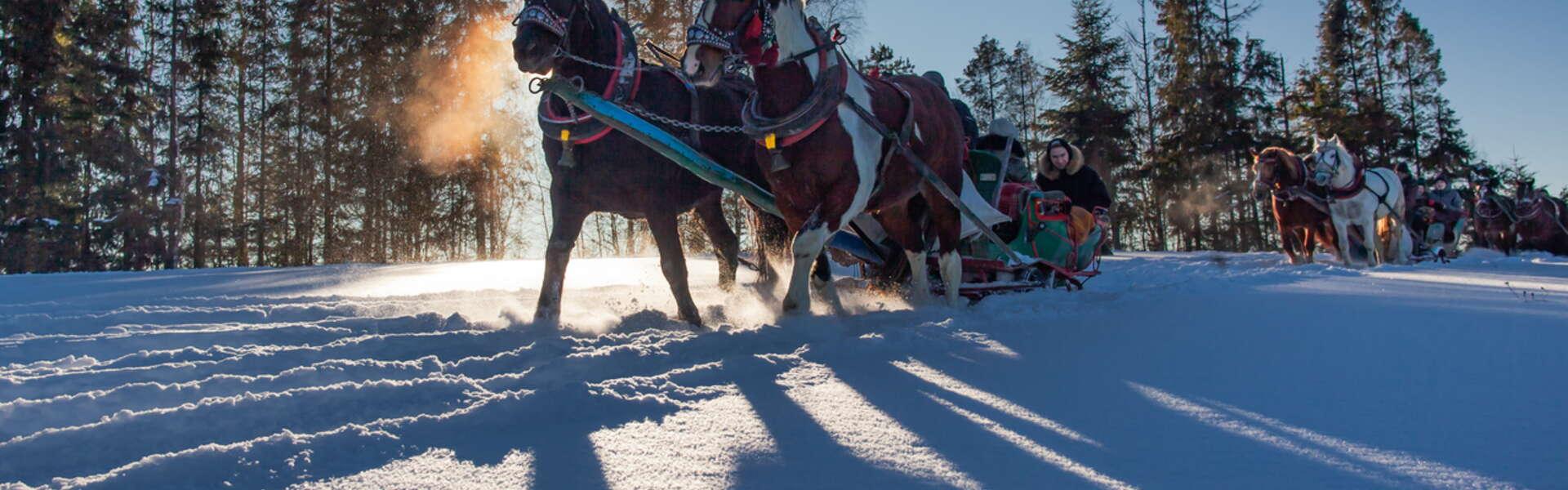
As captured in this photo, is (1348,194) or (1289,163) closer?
(1348,194)

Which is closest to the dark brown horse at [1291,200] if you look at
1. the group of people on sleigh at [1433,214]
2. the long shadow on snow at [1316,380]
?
the group of people on sleigh at [1433,214]

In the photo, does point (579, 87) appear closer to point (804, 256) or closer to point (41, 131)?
point (804, 256)

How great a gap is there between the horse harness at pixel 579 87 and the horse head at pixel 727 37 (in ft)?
1.30

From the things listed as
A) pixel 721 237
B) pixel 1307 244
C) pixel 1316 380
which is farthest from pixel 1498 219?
pixel 1316 380

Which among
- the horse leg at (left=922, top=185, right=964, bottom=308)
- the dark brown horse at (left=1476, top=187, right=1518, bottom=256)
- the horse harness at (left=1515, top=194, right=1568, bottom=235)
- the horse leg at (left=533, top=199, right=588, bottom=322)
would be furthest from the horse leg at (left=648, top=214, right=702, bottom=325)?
the horse harness at (left=1515, top=194, right=1568, bottom=235)

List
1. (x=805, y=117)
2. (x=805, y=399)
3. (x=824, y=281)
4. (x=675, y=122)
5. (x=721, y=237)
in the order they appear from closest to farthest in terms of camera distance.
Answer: (x=805, y=399) < (x=805, y=117) < (x=675, y=122) < (x=824, y=281) < (x=721, y=237)

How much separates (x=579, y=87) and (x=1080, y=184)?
498 cm

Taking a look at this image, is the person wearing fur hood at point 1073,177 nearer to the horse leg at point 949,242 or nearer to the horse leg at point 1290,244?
the horse leg at point 949,242

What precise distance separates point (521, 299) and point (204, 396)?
3.53 meters

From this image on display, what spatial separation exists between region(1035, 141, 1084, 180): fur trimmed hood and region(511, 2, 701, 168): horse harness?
4.32 m

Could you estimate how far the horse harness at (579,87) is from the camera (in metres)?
4.33

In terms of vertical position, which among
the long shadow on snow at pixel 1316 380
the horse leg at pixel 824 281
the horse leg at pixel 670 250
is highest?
the horse leg at pixel 670 250

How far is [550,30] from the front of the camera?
14.2 ft

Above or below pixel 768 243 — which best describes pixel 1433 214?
above
